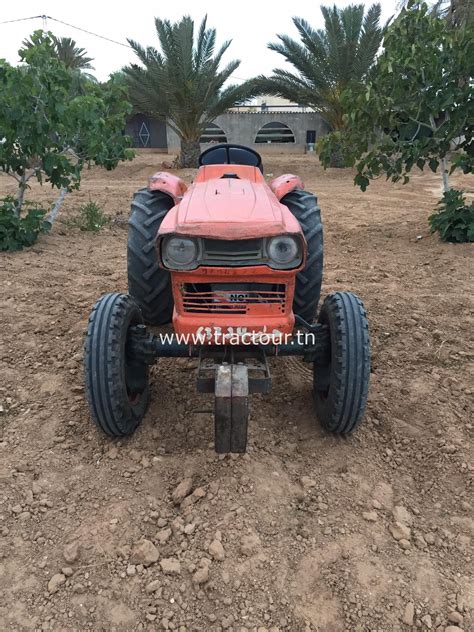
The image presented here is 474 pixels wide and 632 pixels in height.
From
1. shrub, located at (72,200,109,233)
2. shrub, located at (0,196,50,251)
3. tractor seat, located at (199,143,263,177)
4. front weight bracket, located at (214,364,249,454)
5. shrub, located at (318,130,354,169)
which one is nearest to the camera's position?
front weight bracket, located at (214,364,249,454)

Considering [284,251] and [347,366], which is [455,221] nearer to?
[347,366]

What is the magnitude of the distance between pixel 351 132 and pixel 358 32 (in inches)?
345

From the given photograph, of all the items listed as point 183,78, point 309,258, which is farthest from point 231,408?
point 183,78

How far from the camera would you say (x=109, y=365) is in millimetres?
2582

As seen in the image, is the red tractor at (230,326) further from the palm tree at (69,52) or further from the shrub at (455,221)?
the palm tree at (69,52)

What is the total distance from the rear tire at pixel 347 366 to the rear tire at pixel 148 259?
1.32 meters

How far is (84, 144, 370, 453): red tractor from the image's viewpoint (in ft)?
7.77

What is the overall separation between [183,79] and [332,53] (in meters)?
4.07

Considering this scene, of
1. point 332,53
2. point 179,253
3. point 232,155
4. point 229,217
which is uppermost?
point 332,53

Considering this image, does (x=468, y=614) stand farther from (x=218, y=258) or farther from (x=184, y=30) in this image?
(x=184, y=30)

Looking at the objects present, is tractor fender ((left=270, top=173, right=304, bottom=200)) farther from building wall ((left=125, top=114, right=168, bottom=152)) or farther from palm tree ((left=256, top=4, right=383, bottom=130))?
building wall ((left=125, top=114, right=168, bottom=152))

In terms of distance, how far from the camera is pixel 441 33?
6211 mm

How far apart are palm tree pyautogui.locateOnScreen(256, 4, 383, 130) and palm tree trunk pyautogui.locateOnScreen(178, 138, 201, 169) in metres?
3.17

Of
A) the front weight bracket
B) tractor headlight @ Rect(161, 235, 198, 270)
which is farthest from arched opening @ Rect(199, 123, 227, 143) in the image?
the front weight bracket
